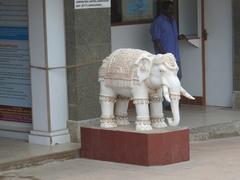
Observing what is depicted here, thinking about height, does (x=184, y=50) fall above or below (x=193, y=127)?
above

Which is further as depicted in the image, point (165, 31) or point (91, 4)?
point (165, 31)

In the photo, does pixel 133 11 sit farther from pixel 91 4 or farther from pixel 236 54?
pixel 91 4

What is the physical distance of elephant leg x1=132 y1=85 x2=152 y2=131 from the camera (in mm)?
9570

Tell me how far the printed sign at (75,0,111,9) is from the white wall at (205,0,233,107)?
3.11 metres

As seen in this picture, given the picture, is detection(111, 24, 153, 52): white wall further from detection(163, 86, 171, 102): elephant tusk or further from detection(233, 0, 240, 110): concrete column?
detection(163, 86, 171, 102): elephant tusk

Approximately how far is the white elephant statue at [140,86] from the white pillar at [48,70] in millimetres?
770

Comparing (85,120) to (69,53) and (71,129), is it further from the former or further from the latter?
(69,53)

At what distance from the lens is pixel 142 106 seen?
9.64 m

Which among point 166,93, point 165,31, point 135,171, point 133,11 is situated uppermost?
point 133,11

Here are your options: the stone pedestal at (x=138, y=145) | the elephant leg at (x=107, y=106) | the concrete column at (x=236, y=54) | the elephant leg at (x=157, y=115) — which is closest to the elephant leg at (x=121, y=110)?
the elephant leg at (x=107, y=106)

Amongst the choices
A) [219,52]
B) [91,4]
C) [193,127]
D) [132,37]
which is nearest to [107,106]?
[91,4]

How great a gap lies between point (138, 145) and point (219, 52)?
433cm

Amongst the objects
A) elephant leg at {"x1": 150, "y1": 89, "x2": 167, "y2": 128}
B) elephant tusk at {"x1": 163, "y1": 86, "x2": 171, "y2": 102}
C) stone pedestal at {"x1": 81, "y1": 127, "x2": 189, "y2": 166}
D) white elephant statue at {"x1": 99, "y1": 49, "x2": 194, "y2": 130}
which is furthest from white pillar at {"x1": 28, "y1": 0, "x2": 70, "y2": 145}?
elephant tusk at {"x1": 163, "y1": 86, "x2": 171, "y2": 102}

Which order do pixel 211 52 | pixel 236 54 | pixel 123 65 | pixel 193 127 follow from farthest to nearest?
pixel 211 52
pixel 236 54
pixel 193 127
pixel 123 65
